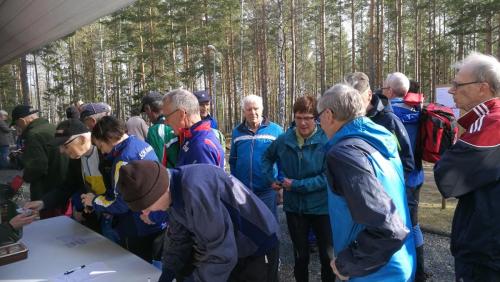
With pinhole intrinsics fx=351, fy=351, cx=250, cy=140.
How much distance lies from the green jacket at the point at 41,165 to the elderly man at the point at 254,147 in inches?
67.0

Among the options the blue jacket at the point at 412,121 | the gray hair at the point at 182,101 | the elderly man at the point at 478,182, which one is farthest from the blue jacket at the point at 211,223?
the blue jacket at the point at 412,121

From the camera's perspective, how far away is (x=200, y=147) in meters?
2.50

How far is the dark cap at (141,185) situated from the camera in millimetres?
1354

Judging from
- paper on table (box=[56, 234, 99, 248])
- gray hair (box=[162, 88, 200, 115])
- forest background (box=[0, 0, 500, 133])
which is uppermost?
forest background (box=[0, 0, 500, 133])

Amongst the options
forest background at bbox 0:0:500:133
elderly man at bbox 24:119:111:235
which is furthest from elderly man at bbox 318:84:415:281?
forest background at bbox 0:0:500:133


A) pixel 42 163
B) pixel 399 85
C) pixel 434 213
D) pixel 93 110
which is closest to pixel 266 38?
pixel 434 213

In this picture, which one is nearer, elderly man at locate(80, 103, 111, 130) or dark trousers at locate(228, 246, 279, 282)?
dark trousers at locate(228, 246, 279, 282)

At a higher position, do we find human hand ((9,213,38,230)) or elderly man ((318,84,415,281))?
elderly man ((318,84,415,281))

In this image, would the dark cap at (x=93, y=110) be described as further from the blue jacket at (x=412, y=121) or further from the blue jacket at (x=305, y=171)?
the blue jacket at (x=412, y=121)

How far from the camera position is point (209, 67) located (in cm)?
2423

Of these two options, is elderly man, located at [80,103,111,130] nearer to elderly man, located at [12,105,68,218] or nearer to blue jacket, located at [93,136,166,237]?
elderly man, located at [12,105,68,218]

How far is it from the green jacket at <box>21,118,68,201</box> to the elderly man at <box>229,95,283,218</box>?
5.58ft

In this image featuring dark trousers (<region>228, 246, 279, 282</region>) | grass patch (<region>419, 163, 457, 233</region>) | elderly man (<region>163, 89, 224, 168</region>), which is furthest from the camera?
grass patch (<region>419, 163, 457, 233</region>)

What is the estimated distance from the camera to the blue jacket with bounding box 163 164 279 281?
4.70 feet
